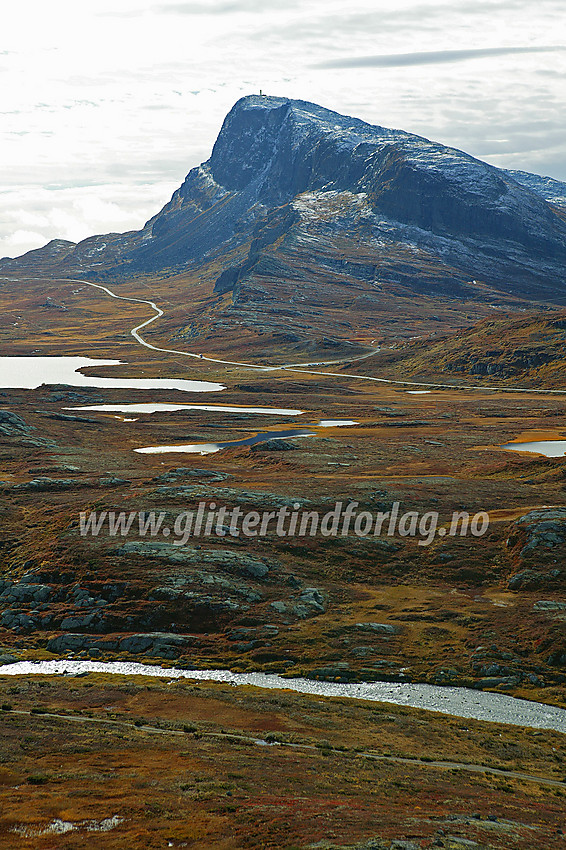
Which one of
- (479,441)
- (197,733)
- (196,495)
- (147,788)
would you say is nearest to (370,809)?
(147,788)

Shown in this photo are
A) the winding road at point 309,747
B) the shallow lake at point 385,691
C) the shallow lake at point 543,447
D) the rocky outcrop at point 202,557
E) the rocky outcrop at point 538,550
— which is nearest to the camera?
the winding road at point 309,747

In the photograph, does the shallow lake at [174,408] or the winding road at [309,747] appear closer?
the winding road at [309,747]

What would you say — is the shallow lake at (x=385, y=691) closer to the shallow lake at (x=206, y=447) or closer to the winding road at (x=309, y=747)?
the winding road at (x=309, y=747)

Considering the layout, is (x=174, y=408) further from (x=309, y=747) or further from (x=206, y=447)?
(x=309, y=747)

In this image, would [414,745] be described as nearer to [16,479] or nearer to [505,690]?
[505,690]

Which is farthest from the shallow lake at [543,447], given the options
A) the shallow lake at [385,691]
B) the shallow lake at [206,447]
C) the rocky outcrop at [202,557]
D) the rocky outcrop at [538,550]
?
the shallow lake at [385,691]

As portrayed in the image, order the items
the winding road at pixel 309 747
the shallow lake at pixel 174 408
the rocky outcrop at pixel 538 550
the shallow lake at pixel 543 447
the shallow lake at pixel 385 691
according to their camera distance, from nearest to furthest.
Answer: the winding road at pixel 309 747
the shallow lake at pixel 385 691
the rocky outcrop at pixel 538 550
the shallow lake at pixel 543 447
the shallow lake at pixel 174 408

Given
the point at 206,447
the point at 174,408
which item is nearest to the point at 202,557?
the point at 206,447

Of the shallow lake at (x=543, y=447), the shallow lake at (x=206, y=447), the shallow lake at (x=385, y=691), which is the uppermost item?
the shallow lake at (x=206, y=447)

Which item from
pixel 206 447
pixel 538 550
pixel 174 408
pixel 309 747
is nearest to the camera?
pixel 309 747
